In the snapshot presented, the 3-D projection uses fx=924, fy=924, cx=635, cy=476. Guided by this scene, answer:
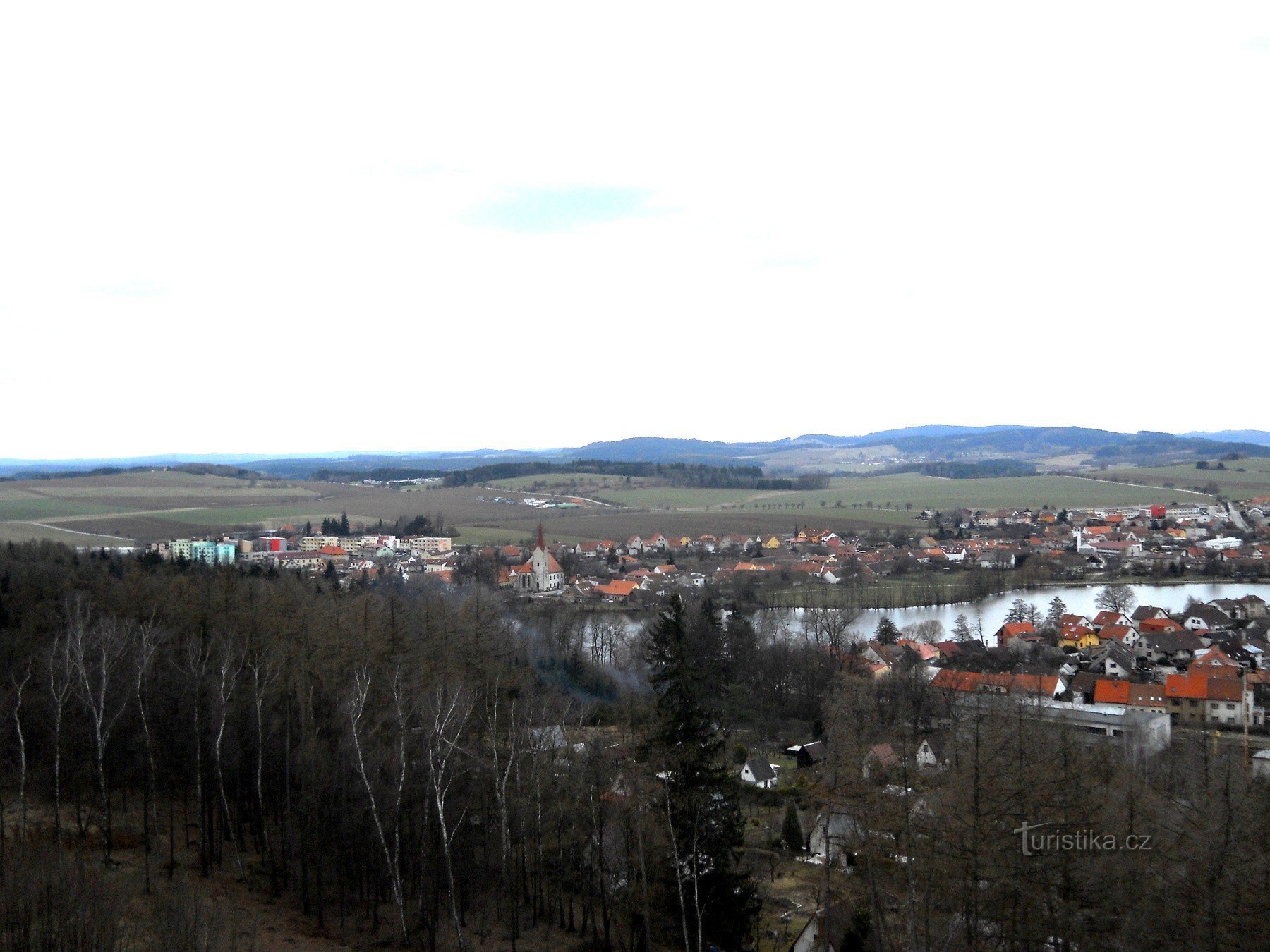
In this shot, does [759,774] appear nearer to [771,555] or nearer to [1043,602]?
[1043,602]

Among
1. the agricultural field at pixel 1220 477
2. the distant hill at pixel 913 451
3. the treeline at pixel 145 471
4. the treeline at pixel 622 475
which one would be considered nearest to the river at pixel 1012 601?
the agricultural field at pixel 1220 477

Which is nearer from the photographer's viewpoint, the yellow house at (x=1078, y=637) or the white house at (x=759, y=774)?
the white house at (x=759, y=774)

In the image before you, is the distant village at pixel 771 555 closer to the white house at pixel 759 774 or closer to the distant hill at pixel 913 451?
the white house at pixel 759 774

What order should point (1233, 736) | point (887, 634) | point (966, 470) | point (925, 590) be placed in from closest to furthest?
point (1233, 736) → point (887, 634) → point (925, 590) → point (966, 470)

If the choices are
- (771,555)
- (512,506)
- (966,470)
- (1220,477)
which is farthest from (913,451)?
(771,555)

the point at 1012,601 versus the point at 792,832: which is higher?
the point at 792,832

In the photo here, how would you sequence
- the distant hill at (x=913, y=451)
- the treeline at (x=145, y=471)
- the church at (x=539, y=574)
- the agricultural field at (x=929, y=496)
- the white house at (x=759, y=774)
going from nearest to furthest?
the white house at (x=759, y=774)
the church at (x=539, y=574)
the treeline at (x=145, y=471)
the agricultural field at (x=929, y=496)
the distant hill at (x=913, y=451)

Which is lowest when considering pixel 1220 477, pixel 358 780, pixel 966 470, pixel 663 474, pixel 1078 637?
pixel 1078 637

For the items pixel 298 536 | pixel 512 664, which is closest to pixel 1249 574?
pixel 512 664
